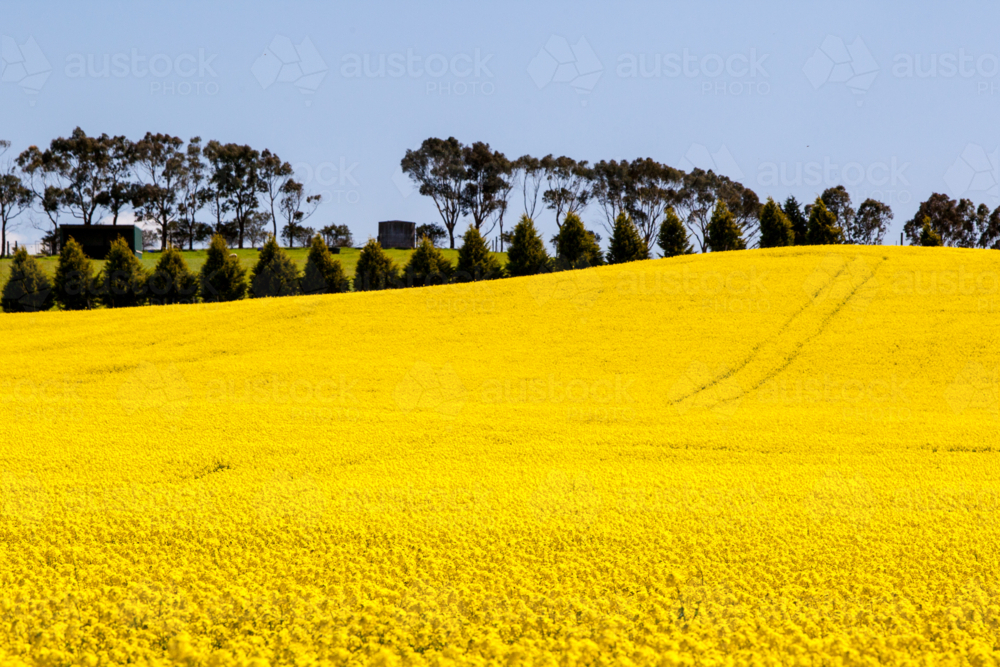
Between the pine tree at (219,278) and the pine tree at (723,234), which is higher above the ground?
the pine tree at (723,234)

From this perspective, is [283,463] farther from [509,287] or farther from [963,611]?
[509,287]

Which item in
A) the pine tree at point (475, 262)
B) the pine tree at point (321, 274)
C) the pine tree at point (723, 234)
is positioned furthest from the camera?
the pine tree at point (723, 234)

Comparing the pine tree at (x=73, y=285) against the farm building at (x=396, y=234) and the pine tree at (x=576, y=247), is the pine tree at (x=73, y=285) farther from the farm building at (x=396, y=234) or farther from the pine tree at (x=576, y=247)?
the farm building at (x=396, y=234)

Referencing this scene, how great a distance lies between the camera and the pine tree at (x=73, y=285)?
127 feet

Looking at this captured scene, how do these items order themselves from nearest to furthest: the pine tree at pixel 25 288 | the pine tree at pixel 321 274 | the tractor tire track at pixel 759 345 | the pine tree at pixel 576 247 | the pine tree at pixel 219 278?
the tractor tire track at pixel 759 345 → the pine tree at pixel 25 288 → the pine tree at pixel 219 278 → the pine tree at pixel 321 274 → the pine tree at pixel 576 247

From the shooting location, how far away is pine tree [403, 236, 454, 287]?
43.9m

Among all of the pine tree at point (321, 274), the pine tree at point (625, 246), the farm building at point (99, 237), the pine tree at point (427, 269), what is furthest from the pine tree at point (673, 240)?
the farm building at point (99, 237)

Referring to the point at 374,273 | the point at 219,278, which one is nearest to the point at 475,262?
the point at 374,273

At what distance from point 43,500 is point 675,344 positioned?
17110 millimetres

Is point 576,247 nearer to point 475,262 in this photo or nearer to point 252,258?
point 475,262

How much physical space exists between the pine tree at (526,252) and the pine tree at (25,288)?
27553mm

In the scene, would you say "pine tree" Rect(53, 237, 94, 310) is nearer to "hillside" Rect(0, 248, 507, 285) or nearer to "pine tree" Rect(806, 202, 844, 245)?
"hillside" Rect(0, 248, 507, 285)

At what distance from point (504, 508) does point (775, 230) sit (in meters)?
48.0

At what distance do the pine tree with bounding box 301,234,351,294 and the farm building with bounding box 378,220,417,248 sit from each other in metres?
33.6
